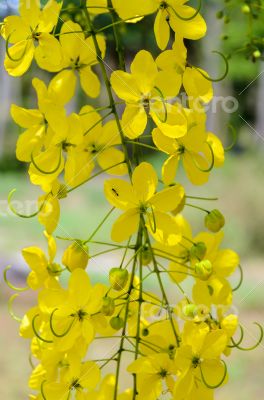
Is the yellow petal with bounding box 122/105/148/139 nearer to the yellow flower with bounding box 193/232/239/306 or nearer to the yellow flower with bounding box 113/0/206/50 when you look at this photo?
the yellow flower with bounding box 113/0/206/50

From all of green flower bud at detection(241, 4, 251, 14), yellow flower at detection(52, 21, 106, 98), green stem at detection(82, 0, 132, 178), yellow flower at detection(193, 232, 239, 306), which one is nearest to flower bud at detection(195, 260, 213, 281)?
yellow flower at detection(193, 232, 239, 306)

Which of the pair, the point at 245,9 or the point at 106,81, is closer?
the point at 106,81

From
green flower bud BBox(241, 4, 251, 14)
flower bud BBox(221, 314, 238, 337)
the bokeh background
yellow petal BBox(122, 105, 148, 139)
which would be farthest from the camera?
the bokeh background

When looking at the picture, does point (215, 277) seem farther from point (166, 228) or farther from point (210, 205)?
point (210, 205)

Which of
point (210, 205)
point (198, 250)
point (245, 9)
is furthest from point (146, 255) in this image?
point (210, 205)

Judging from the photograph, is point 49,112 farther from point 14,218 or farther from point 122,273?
point 14,218
